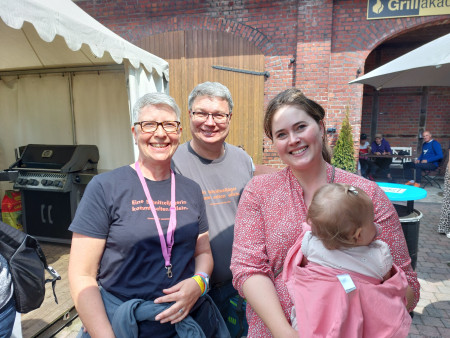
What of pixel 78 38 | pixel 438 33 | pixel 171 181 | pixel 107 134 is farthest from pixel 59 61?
pixel 438 33

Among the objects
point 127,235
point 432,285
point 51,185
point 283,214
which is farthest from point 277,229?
point 51,185

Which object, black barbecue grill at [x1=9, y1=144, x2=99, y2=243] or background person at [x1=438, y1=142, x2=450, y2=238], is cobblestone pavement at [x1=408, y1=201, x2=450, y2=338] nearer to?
background person at [x1=438, y1=142, x2=450, y2=238]

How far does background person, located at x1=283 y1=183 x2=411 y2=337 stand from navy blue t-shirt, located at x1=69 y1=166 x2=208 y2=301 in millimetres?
626

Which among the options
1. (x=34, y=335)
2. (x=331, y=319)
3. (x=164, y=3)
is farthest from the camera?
(x=164, y=3)

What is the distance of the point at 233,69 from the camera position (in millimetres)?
6656

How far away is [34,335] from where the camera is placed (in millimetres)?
2445

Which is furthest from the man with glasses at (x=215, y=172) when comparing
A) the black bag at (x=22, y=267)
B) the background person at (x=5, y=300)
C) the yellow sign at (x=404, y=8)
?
the yellow sign at (x=404, y=8)

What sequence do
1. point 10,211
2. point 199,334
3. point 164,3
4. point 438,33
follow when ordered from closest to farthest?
point 199,334 → point 10,211 → point 164,3 → point 438,33

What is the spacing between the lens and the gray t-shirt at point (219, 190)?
1803 millimetres

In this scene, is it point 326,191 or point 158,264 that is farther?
point 158,264

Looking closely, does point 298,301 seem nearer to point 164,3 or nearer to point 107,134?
point 107,134

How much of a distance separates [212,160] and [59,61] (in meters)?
3.98

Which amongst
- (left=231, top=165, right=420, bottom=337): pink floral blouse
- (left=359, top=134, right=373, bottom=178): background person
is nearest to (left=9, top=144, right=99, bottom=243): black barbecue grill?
(left=231, top=165, right=420, bottom=337): pink floral blouse

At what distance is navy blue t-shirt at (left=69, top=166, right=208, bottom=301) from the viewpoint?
4.49 ft
